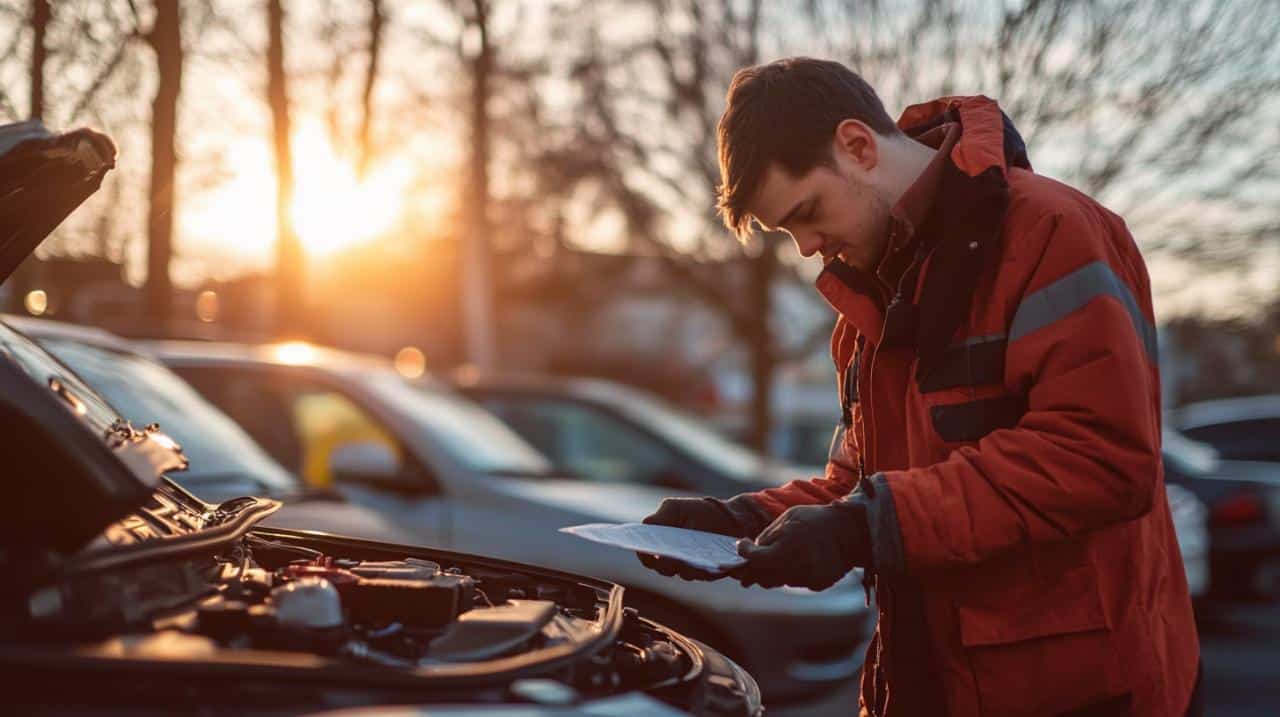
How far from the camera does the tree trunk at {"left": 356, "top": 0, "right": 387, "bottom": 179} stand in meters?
13.3

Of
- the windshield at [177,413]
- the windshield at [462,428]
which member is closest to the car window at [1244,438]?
the windshield at [462,428]

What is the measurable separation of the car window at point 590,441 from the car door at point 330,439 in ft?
7.18

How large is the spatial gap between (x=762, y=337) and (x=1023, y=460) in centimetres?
1533

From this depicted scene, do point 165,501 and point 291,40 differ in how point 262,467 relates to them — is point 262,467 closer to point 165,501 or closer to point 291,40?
point 165,501

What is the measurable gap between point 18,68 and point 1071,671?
518 centimetres

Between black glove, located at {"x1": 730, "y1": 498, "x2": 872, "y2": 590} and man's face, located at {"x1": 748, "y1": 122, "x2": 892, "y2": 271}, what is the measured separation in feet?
1.82

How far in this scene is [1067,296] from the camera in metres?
2.22

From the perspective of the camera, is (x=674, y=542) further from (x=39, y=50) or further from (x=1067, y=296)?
(x=39, y=50)

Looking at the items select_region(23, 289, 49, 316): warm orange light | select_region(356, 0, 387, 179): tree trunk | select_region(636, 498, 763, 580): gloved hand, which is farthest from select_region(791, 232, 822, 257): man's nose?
select_region(356, 0, 387, 179): tree trunk

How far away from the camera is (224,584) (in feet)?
7.22

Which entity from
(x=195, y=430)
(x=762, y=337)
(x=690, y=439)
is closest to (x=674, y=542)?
(x=195, y=430)

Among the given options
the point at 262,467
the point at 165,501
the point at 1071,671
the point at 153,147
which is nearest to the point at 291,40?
the point at 153,147

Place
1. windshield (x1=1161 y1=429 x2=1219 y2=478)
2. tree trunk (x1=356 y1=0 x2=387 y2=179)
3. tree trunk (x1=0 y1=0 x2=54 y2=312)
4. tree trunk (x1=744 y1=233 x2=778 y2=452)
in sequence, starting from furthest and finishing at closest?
tree trunk (x1=744 y1=233 x2=778 y2=452), tree trunk (x1=356 y1=0 x2=387 y2=179), windshield (x1=1161 y1=429 x2=1219 y2=478), tree trunk (x1=0 y1=0 x2=54 y2=312)

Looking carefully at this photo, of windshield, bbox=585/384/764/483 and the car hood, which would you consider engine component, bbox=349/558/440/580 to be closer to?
the car hood
